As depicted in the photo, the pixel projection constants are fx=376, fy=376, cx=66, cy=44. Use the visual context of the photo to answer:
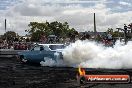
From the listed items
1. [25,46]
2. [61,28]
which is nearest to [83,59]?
[25,46]

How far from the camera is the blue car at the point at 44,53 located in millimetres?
22250

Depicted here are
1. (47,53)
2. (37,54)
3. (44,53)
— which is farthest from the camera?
(37,54)

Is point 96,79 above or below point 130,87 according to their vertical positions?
above

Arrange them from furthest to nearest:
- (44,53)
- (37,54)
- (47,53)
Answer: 1. (37,54)
2. (44,53)
3. (47,53)

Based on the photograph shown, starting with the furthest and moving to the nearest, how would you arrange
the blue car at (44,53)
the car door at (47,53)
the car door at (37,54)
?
the car door at (37,54), the car door at (47,53), the blue car at (44,53)

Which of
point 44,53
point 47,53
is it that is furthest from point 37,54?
point 47,53

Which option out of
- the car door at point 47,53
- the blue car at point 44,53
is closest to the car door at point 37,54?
the blue car at point 44,53

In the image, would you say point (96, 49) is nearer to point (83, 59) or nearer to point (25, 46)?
point (83, 59)

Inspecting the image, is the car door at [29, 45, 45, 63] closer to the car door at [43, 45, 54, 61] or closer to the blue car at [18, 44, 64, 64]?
the blue car at [18, 44, 64, 64]

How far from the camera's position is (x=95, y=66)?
21.5 metres

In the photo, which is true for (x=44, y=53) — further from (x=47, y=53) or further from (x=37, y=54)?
(x=37, y=54)

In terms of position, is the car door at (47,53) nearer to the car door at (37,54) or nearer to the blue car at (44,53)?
the blue car at (44,53)

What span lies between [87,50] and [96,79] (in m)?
14.5

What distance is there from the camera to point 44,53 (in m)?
22.8
